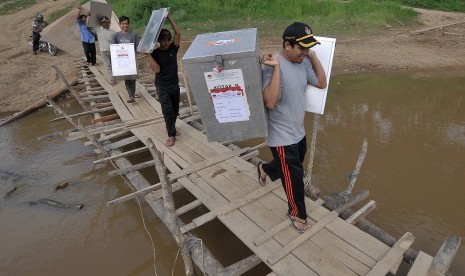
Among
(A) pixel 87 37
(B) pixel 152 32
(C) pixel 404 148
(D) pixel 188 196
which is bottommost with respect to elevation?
(C) pixel 404 148

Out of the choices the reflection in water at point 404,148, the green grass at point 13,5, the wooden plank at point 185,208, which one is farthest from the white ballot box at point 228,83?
the green grass at point 13,5

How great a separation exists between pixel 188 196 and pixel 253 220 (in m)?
1.73

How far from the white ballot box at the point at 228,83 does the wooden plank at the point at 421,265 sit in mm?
1600

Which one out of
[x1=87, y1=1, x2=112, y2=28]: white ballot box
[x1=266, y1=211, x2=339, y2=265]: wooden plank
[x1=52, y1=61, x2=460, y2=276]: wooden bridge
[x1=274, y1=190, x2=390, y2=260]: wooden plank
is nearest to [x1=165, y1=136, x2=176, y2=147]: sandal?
[x1=52, y1=61, x2=460, y2=276]: wooden bridge

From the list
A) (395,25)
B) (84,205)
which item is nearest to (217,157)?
(84,205)

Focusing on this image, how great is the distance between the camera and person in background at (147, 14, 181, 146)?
4675mm

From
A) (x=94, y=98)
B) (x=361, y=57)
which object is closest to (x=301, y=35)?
(x=94, y=98)

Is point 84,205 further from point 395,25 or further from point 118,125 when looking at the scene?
point 395,25

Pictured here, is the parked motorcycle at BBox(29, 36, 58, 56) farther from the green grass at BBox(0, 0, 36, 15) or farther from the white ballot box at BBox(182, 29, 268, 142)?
the green grass at BBox(0, 0, 36, 15)

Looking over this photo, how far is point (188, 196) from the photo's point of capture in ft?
16.8

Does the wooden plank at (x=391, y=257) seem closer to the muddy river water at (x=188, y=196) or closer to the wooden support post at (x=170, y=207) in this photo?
the muddy river water at (x=188, y=196)

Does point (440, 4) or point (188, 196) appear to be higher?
point (440, 4)

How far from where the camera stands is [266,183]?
4.11 metres

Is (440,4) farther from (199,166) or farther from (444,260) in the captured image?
(444,260)
